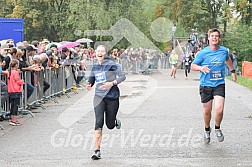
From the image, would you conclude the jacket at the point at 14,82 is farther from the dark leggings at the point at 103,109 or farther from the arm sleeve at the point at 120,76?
the arm sleeve at the point at 120,76

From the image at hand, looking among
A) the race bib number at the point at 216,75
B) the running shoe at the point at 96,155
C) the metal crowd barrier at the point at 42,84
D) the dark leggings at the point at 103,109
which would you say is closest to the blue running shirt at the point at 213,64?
the race bib number at the point at 216,75

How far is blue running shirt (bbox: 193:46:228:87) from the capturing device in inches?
383

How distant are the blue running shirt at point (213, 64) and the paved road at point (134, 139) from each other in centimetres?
102

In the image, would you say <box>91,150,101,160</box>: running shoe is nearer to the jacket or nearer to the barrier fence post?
the jacket

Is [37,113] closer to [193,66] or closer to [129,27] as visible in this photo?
[193,66]

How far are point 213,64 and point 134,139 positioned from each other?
6.16 ft

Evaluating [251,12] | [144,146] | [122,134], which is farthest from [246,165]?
[251,12]

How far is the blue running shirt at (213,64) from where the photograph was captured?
9727 millimetres

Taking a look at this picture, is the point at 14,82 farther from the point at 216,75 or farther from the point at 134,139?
the point at 216,75

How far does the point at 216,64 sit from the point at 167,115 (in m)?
4.48

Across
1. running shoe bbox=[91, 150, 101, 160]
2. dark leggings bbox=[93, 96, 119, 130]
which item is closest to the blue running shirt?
dark leggings bbox=[93, 96, 119, 130]

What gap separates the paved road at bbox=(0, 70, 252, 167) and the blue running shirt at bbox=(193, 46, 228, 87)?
1.02m

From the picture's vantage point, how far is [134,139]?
10.2m

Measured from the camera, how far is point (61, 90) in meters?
19.6
